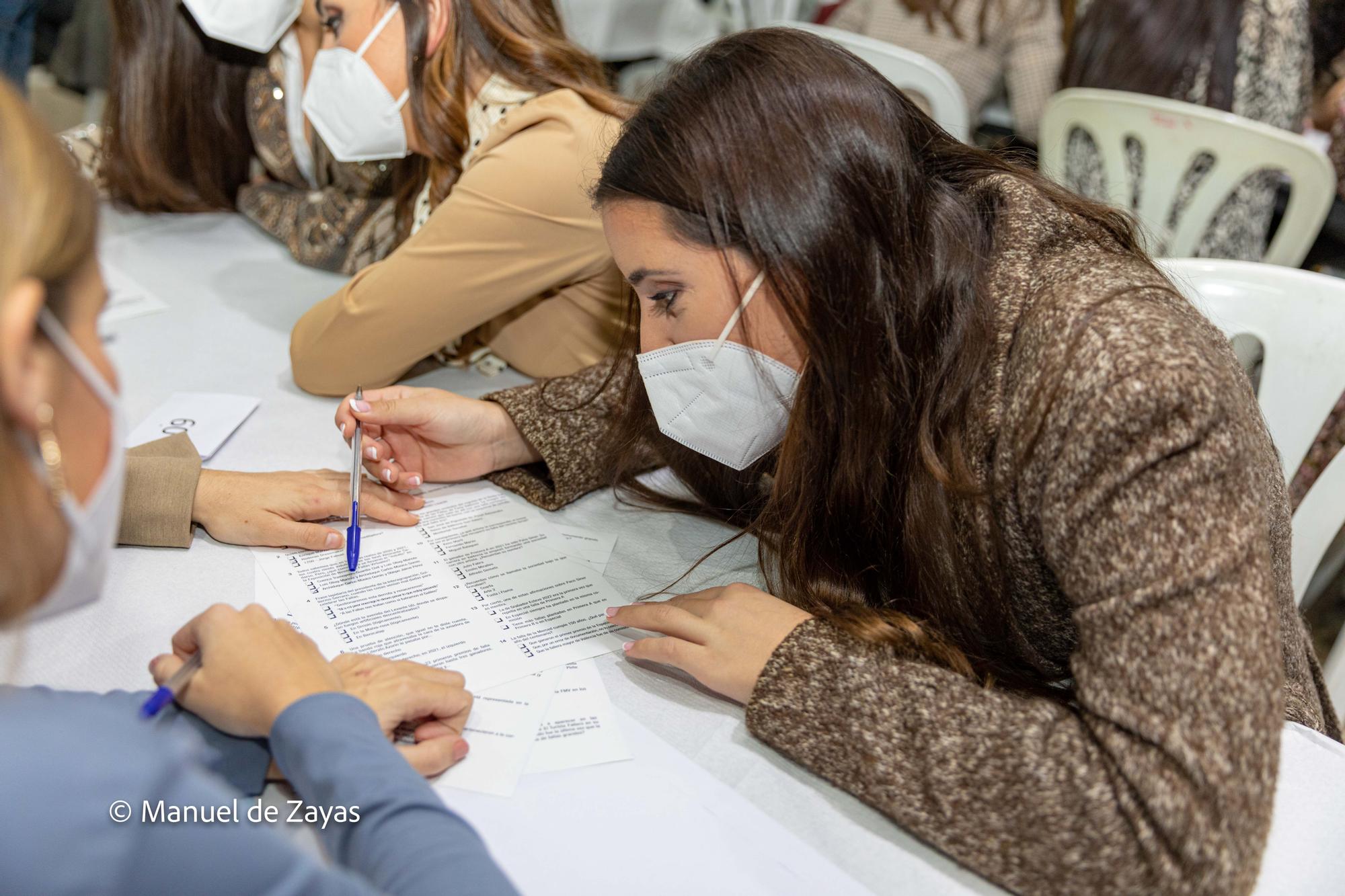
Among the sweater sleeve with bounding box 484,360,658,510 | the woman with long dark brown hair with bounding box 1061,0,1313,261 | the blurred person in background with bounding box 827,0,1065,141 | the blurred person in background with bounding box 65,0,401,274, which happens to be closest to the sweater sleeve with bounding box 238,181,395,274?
the blurred person in background with bounding box 65,0,401,274

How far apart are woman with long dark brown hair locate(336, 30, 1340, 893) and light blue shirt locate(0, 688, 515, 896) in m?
0.31

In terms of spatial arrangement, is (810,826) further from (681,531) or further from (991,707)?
(681,531)

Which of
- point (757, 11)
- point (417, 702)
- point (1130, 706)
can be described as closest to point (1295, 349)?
point (1130, 706)

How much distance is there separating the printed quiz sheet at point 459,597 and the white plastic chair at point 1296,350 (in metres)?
0.86

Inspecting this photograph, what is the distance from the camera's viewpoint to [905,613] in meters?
1.04

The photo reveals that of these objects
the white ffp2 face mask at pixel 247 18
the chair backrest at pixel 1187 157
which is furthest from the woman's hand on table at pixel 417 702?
the chair backrest at pixel 1187 157

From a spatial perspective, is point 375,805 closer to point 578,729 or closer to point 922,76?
point 578,729

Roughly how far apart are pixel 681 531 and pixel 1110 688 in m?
0.59

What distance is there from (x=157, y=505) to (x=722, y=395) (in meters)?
0.63

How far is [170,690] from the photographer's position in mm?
852

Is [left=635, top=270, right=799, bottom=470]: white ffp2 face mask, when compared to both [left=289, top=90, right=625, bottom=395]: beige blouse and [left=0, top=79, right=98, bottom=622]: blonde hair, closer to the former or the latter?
[left=289, top=90, right=625, bottom=395]: beige blouse

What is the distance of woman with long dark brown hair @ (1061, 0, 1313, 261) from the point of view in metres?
2.28

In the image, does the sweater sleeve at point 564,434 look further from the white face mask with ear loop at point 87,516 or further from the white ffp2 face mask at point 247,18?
the white ffp2 face mask at point 247,18

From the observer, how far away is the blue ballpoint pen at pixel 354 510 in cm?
113
